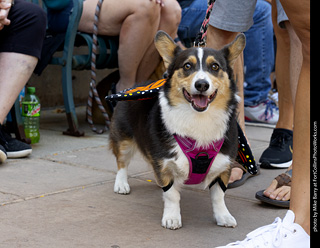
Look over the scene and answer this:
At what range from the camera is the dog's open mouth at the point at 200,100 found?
272 centimetres

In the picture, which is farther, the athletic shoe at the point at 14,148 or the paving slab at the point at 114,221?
the athletic shoe at the point at 14,148

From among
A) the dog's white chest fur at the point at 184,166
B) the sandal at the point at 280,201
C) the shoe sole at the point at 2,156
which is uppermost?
the dog's white chest fur at the point at 184,166

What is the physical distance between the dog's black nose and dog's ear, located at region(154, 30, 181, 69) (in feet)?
1.31

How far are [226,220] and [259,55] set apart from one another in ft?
12.7

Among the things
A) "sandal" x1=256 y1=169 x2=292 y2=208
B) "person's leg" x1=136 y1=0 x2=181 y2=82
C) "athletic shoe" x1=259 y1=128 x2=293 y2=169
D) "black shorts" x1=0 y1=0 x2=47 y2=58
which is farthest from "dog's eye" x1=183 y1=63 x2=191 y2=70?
"person's leg" x1=136 y1=0 x2=181 y2=82

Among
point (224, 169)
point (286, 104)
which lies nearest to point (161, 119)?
point (224, 169)

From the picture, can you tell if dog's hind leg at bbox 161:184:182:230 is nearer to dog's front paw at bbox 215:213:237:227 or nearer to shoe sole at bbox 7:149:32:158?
dog's front paw at bbox 215:213:237:227

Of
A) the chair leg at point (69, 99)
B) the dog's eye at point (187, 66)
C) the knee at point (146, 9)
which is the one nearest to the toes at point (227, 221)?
the dog's eye at point (187, 66)

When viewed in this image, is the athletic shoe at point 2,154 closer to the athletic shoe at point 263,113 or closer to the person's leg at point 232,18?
the person's leg at point 232,18

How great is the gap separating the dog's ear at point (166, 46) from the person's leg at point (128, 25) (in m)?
1.90

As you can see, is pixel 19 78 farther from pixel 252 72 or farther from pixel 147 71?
pixel 252 72

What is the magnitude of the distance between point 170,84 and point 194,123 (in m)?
0.25

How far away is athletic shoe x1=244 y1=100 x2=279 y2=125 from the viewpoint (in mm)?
6230

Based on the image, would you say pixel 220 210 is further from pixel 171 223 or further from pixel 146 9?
pixel 146 9
